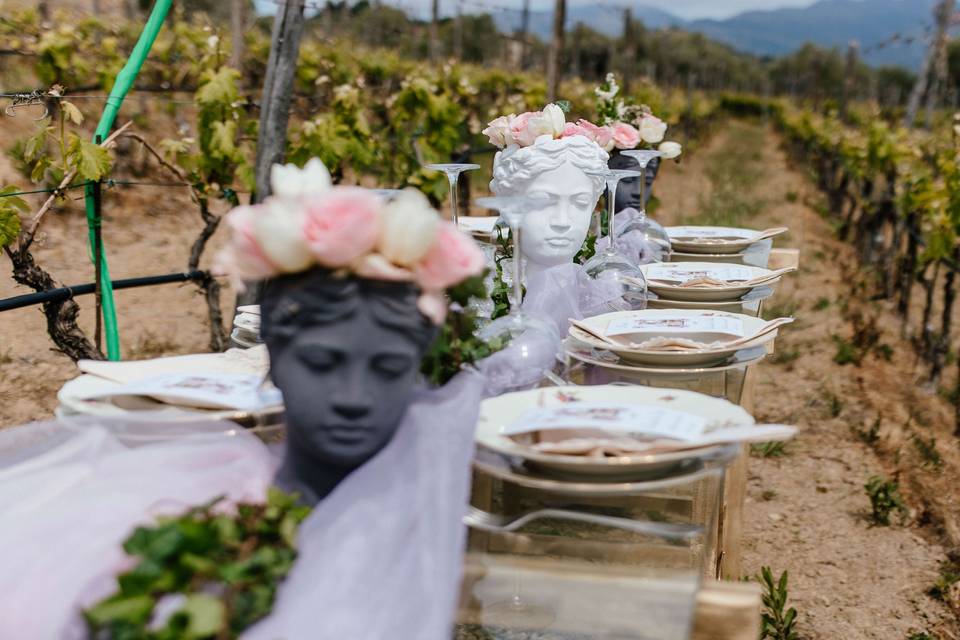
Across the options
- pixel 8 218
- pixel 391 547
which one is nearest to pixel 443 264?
pixel 391 547

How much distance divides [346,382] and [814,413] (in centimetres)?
404

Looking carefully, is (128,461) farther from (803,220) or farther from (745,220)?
(803,220)

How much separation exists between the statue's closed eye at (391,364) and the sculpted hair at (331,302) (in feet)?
0.10

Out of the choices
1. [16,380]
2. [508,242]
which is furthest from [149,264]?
[508,242]

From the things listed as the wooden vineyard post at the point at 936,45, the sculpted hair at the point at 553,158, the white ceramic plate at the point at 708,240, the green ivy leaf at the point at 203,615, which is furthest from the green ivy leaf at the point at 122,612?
the wooden vineyard post at the point at 936,45

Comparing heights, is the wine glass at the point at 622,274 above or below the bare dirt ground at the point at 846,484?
above

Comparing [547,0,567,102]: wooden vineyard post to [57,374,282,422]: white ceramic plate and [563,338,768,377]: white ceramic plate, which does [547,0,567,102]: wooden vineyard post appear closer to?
[563,338,768,377]: white ceramic plate

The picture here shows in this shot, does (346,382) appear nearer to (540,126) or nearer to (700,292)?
(540,126)

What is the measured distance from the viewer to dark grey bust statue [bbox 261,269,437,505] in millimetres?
1091

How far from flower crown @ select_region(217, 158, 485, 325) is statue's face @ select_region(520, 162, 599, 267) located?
93cm

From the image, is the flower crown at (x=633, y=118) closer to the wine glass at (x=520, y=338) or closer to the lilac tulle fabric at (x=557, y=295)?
the lilac tulle fabric at (x=557, y=295)

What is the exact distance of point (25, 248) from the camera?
2893 mm

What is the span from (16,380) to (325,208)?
3.82m

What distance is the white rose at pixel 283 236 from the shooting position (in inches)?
41.0
